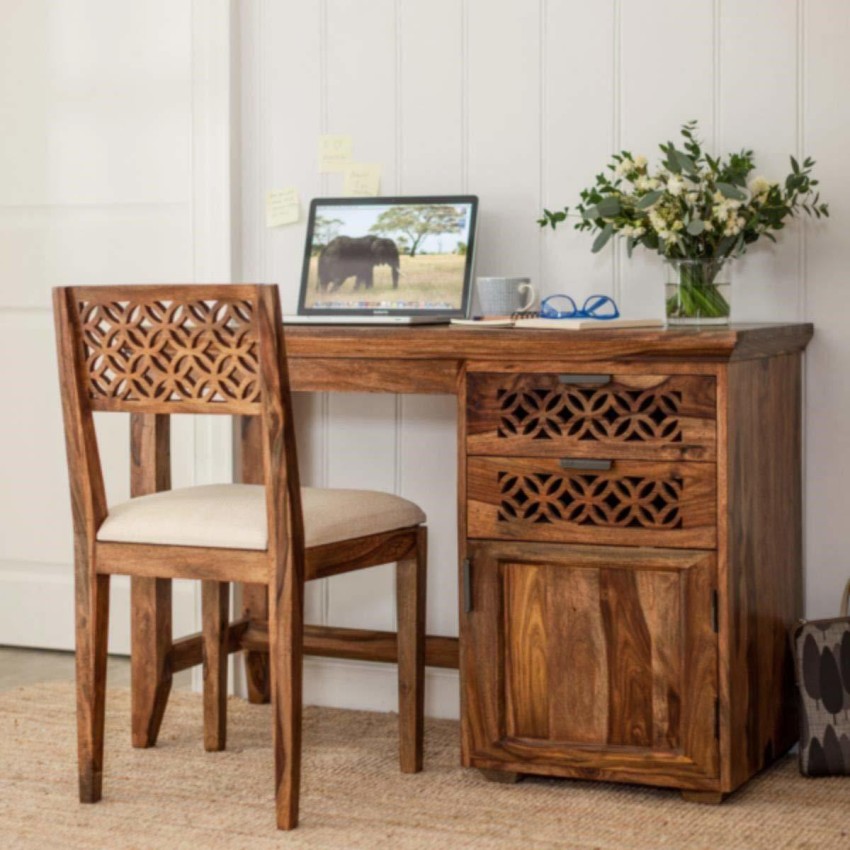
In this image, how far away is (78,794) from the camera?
2.58 metres

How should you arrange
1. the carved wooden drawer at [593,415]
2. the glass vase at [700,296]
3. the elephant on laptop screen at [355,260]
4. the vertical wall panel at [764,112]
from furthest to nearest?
the elephant on laptop screen at [355,260] → the vertical wall panel at [764,112] → the glass vase at [700,296] → the carved wooden drawer at [593,415]

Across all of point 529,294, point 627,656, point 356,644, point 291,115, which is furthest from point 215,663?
point 291,115

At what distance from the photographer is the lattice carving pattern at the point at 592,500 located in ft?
8.15

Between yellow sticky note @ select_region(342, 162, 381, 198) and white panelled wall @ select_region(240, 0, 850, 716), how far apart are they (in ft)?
0.10

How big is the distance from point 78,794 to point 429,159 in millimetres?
1366

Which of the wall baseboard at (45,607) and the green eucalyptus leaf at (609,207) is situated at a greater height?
the green eucalyptus leaf at (609,207)

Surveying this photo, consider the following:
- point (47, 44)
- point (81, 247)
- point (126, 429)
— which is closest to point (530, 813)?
point (126, 429)

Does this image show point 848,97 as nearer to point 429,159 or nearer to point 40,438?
point 429,159

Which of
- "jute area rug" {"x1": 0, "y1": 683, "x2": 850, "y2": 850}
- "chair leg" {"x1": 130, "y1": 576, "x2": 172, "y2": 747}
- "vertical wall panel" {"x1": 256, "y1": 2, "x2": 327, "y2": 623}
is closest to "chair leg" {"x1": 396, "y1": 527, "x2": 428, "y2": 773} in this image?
"jute area rug" {"x1": 0, "y1": 683, "x2": 850, "y2": 850}

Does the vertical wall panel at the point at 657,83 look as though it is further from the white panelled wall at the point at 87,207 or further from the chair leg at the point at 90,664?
the chair leg at the point at 90,664

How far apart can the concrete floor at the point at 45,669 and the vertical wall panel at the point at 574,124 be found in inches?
48.7

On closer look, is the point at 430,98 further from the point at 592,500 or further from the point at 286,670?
the point at 286,670

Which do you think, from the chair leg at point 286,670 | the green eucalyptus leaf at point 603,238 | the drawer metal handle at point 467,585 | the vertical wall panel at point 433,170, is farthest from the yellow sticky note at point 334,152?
the chair leg at point 286,670

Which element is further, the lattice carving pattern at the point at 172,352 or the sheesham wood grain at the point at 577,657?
the sheesham wood grain at the point at 577,657
